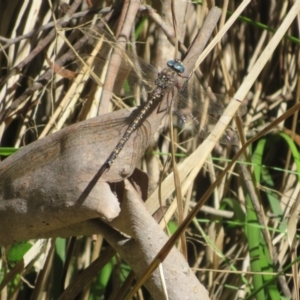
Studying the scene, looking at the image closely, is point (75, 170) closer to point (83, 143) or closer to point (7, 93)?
point (83, 143)

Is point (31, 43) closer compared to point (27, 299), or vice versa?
point (31, 43)

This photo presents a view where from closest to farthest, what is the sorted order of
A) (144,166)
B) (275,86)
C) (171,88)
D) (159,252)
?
(159,252), (171,88), (144,166), (275,86)

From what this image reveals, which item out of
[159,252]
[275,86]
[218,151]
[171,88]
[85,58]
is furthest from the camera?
[275,86]

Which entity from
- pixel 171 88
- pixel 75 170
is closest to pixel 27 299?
pixel 171 88

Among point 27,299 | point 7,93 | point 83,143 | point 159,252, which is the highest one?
point 7,93

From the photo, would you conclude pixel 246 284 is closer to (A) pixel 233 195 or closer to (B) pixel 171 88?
(A) pixel 233 195

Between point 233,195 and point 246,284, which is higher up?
point 233,195
